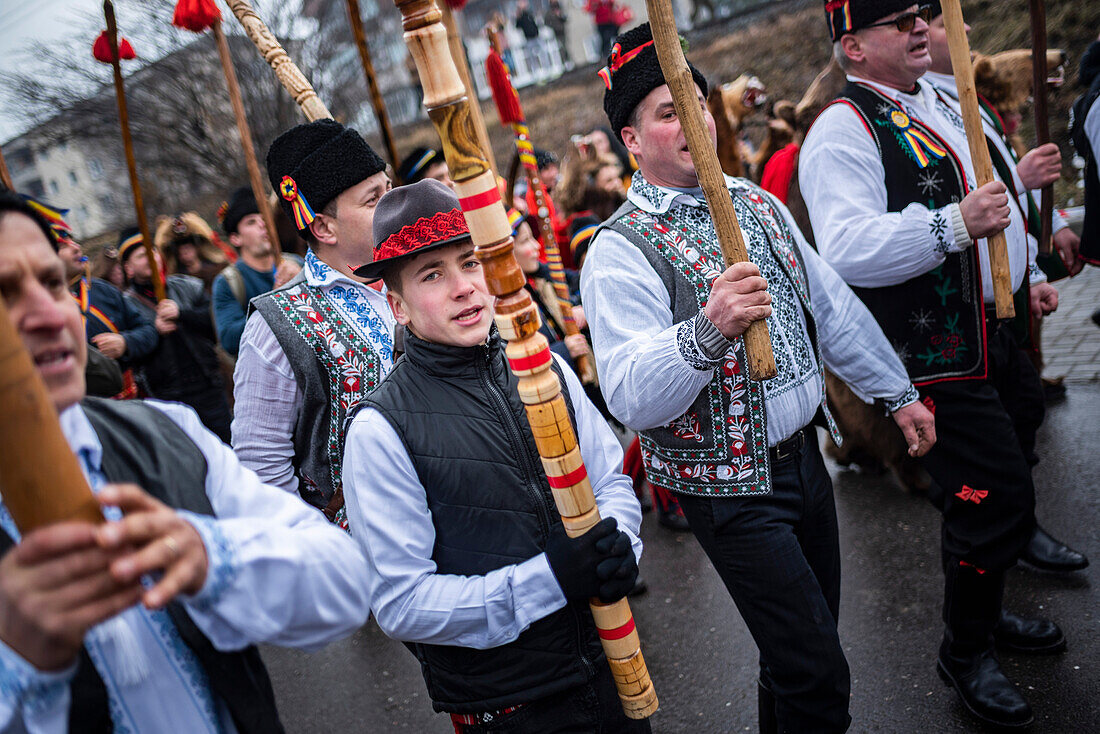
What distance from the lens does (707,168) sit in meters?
1.89

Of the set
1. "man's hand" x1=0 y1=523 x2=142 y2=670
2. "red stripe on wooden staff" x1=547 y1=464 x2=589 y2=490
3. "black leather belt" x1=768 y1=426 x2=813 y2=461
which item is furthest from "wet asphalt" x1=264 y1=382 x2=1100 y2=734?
"man's hand" x1=0 y1=523 x2=142 y2=670

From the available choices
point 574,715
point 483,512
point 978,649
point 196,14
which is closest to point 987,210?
point 978,649

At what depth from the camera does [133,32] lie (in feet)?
52.0

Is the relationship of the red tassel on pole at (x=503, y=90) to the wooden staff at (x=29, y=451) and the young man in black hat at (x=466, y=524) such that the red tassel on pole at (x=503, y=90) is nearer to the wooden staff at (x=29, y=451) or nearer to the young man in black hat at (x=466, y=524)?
the young man in black hat at (x=466, y=524)

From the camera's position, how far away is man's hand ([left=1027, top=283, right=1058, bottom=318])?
3.19 metres

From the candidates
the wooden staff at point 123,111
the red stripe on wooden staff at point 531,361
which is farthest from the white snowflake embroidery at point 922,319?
the wooden staff at point 123,111

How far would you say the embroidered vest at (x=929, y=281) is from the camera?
9.02ft

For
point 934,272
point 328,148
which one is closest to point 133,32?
point 328,148

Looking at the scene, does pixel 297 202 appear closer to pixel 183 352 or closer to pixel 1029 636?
pixel 1029 636

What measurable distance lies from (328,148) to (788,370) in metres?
1.58

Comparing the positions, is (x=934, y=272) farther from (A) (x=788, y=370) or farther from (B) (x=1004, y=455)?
(A) (x=788, y=370)

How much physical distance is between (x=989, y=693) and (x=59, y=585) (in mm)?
2776

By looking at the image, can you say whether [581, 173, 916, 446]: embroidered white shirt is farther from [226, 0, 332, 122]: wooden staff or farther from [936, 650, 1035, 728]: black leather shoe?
[226, 0, 332, 122]: wooden staff

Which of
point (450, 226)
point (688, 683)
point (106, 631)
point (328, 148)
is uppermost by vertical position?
point (328, 148)
